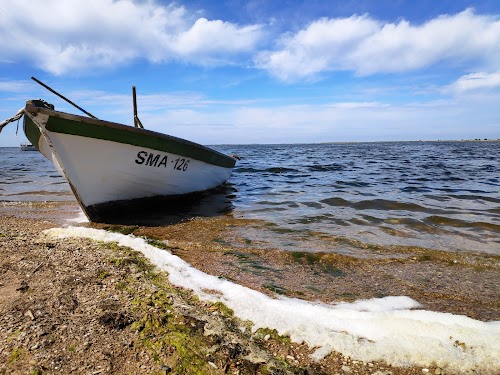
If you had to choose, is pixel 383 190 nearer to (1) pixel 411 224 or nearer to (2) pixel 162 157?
(1) pixel 411 224

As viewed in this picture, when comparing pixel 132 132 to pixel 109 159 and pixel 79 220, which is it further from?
pixel 79 220

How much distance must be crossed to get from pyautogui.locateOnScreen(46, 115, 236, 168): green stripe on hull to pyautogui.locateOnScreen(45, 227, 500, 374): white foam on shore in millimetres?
3511

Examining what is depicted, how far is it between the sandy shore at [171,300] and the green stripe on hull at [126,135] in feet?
6.02

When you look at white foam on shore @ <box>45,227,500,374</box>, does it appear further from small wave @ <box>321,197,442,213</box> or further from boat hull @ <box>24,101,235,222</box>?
small wave @ <box>321,197,442,213</box>

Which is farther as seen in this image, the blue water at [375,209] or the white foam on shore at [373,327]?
the blue water at [375,209]

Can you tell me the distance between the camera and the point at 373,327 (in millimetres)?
2561

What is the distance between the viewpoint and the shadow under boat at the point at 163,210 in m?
6.68

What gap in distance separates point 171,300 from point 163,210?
206 inches

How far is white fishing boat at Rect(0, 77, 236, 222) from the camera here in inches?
217

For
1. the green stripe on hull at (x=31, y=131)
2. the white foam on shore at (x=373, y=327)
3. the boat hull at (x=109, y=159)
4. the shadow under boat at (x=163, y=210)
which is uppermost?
the green stripe on hull at (x=31, y=131)

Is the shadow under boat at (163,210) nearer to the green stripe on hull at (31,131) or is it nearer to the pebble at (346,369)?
the green stripe on hull at (31,131)

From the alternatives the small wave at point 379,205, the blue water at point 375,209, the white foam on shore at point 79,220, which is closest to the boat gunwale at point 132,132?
the blue water at point 375,209

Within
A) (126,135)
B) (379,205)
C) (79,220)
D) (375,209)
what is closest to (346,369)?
(126,135)

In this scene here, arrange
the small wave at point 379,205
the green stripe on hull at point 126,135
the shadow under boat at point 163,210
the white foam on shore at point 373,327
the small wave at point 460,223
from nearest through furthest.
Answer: the white foam on shore at point 373,327 < the green stripe on hull at point 126,135 < the small wave at point 460,223 < the shadow under boat at point 163,210 < the small wave at point 379,205
